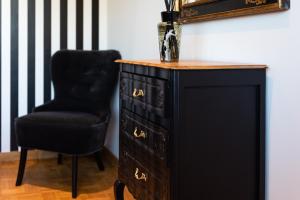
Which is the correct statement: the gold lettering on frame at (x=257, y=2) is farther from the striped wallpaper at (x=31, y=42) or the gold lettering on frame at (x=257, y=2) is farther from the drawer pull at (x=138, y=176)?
the striped wallpaper at (x=31, y=42)

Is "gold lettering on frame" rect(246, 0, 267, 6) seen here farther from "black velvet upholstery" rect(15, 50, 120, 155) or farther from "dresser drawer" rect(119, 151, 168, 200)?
"black velvet upholstery" rect(15, 50, 120, 155)

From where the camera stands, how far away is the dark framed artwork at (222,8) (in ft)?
5.02

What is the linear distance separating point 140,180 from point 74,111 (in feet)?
4.81

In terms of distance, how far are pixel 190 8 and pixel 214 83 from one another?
28.2 inches

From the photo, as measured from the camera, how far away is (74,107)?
128 inches

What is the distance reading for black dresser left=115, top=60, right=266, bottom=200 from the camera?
4.89ft

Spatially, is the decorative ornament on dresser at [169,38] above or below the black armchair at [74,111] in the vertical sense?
above

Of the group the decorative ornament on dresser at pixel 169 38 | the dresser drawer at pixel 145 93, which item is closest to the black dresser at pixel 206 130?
the dresser drawer at pixel 145 93

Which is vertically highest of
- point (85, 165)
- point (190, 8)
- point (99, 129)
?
point (190, 8)

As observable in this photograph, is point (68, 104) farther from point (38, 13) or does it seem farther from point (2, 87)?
point (38, 13)

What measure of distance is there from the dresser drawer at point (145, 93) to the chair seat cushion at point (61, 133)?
776 millimetres

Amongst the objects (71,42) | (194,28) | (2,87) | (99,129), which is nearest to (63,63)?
(71,42)

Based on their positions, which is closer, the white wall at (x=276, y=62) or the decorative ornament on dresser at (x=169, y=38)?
the white wall at (x=276, y=62)

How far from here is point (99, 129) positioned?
2799 millimetres
